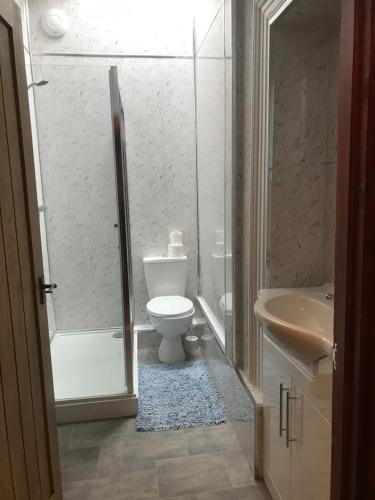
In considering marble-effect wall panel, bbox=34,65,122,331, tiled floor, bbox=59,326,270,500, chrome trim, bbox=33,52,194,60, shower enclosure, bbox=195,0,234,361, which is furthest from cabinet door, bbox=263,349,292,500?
chrome trim, bbox=33,52,194,60

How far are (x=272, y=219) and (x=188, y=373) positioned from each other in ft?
5.37

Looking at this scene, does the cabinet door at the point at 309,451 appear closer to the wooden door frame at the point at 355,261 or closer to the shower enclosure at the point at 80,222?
the wooden door frame at the point at 355,261

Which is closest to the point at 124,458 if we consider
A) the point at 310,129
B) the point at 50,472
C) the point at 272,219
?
the point at 50,472

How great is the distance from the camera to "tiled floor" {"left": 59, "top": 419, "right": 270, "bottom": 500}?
184 centimetres

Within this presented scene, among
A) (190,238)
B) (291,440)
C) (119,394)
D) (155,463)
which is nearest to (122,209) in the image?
(119,394)

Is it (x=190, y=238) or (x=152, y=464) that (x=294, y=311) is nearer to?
(x=152, y=464)

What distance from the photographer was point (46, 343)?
160 cm

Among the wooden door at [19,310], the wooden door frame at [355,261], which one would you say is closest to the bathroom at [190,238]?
the wooden door at [19,310]

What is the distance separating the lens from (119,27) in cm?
314

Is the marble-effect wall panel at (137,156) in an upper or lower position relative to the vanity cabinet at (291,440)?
upper

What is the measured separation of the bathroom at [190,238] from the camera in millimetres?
Result: 1701

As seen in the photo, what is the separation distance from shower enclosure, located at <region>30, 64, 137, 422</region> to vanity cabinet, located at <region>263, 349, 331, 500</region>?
4.01ft

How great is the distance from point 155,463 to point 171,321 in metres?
1.06

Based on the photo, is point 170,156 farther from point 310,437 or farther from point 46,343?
point 310,437
